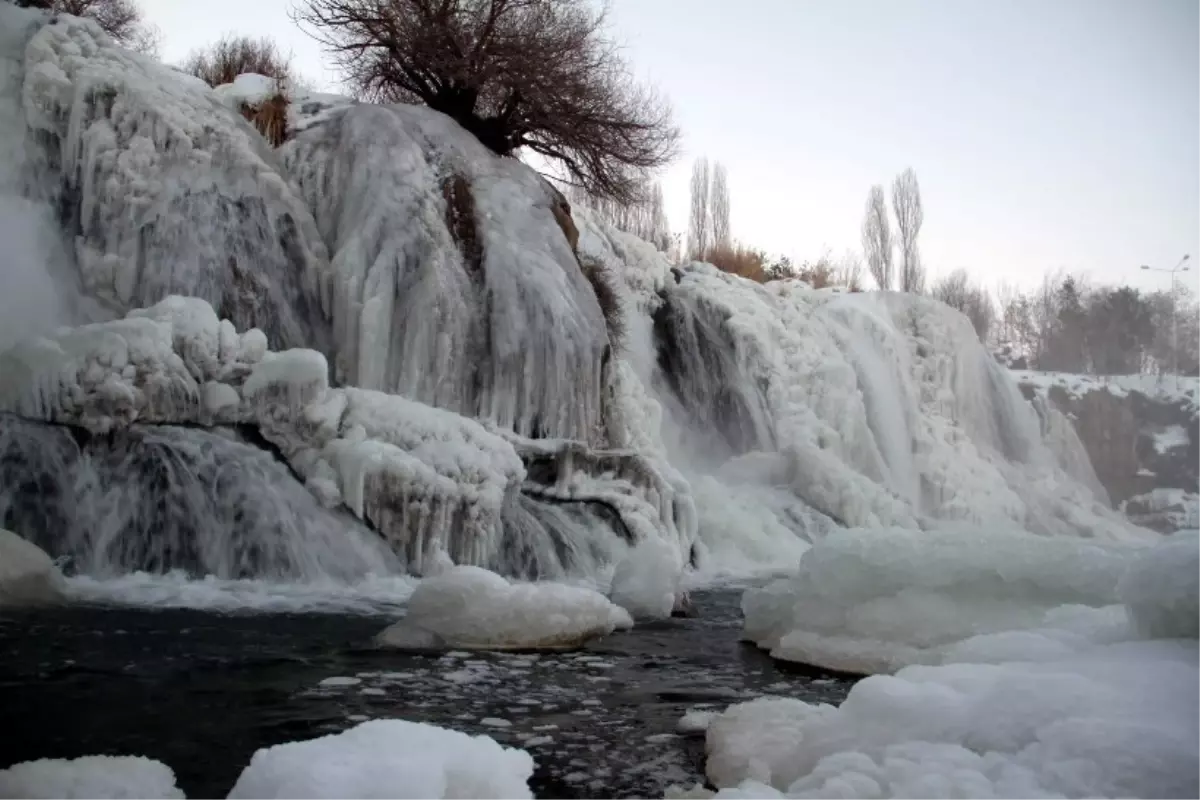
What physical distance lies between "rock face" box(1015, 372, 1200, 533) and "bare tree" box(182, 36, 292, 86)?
14.7 metres

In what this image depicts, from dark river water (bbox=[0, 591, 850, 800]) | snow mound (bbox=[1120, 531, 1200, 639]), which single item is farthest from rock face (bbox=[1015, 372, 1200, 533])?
snow mound (bbox=[1120, 531, 1200, 639])

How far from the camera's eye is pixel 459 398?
7867 mm

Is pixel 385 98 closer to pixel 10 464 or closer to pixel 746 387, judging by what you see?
pixel 746 387

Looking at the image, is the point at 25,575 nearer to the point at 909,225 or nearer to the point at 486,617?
the point at 486,617

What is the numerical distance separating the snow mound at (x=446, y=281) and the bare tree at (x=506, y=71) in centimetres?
159

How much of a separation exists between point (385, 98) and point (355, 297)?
505 centimetres

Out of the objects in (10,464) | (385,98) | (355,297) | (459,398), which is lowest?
(10,464)

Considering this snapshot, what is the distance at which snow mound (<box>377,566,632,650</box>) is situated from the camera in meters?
4.29

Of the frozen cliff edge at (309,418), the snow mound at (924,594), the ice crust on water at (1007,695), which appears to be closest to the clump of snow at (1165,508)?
the frozen cliff edge at (309,418)

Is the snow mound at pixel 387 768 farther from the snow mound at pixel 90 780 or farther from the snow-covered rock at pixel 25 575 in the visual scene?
the snow-covered rock at pixel 25 575

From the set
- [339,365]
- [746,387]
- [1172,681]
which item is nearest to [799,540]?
[746,387]

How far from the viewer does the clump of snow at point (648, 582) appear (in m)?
5.53

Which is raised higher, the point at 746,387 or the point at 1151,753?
the point at 746,387

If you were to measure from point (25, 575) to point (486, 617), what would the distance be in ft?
7.11
